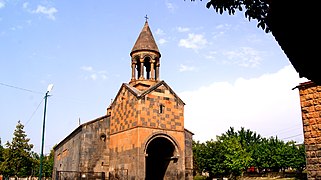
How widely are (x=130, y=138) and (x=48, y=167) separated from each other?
35607mm

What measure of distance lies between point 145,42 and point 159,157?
852 centimetres

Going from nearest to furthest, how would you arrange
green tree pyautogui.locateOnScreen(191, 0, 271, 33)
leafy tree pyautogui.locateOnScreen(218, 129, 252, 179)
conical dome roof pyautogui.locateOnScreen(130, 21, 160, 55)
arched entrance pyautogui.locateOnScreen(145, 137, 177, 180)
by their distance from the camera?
green tree pyautogui.locateOnScreen(191, 0, 271, 33) → arched entrance pyautogui.locateOnScreen(145, 137, 177, 180) → conical dome roof pyautogui.locateOnScreen(130, 21, 160, 55) → leafy tree pyautogui.locateOnScreen(218, 129, 252, 179)

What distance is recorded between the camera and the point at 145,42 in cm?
2384

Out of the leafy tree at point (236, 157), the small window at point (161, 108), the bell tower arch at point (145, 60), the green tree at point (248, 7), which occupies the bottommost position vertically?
the leafy tree at point (236, 157)

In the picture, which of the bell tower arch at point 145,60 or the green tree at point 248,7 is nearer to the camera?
the green tree at point 248,7

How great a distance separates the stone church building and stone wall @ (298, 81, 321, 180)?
12049 mm

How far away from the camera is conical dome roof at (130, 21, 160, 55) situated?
23.5 m

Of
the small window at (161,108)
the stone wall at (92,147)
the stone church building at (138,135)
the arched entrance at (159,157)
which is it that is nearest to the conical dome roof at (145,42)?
the stone church building at (138,135)

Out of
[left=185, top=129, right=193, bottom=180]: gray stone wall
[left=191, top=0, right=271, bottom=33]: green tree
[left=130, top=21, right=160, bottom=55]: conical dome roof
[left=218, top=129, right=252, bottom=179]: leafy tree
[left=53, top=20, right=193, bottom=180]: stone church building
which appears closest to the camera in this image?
[left=191, top=0, right=271, bottom=33]: green tree

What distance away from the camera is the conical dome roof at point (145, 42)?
2352 cm

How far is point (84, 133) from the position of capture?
856 inches

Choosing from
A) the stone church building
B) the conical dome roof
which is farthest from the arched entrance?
the conical dome roof

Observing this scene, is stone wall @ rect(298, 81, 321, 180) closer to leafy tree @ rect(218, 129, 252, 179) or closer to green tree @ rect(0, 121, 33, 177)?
leafy tree @ rect(218, 129, 252, 179)

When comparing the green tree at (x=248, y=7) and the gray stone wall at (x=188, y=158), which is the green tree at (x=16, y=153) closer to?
the gray stone wall at (x=188, y=158)
